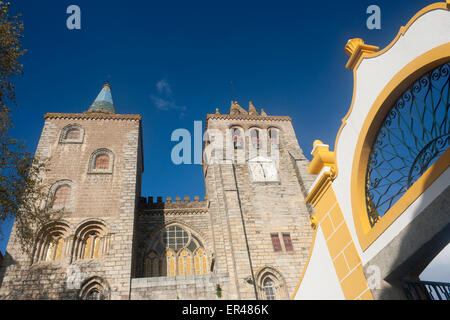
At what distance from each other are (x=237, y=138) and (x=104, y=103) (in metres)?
10.2

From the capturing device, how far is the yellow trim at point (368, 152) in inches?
140

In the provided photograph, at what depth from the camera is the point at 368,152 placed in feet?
15.7

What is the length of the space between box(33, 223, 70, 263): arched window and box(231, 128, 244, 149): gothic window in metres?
10.8

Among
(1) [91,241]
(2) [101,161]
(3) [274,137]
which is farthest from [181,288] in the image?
(3) [274,137]

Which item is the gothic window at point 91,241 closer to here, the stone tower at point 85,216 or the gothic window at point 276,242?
the stone tower at point 85,216

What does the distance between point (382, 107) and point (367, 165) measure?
88 centimetres

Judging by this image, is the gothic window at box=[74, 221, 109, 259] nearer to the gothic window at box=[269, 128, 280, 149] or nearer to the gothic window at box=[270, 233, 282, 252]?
the gothic window at box=[270, 233, 282, 252]

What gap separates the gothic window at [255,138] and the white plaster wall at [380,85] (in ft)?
50.0

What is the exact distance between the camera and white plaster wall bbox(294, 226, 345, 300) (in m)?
5.26

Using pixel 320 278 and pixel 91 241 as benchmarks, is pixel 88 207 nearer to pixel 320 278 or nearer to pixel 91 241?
pixel 91 241

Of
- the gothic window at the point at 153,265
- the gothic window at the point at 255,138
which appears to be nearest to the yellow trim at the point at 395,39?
the gothic window at the point at 153,265

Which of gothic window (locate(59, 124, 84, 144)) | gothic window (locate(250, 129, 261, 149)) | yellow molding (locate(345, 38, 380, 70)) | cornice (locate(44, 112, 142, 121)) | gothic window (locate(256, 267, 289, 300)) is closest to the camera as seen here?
yellow molding (locate(345, 38, 380, 70))

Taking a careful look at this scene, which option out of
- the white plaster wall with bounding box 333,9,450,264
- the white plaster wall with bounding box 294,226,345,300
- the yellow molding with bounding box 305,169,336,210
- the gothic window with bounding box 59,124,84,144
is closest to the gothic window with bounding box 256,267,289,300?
the white plaster wall with bounding box 294,226,345,300
